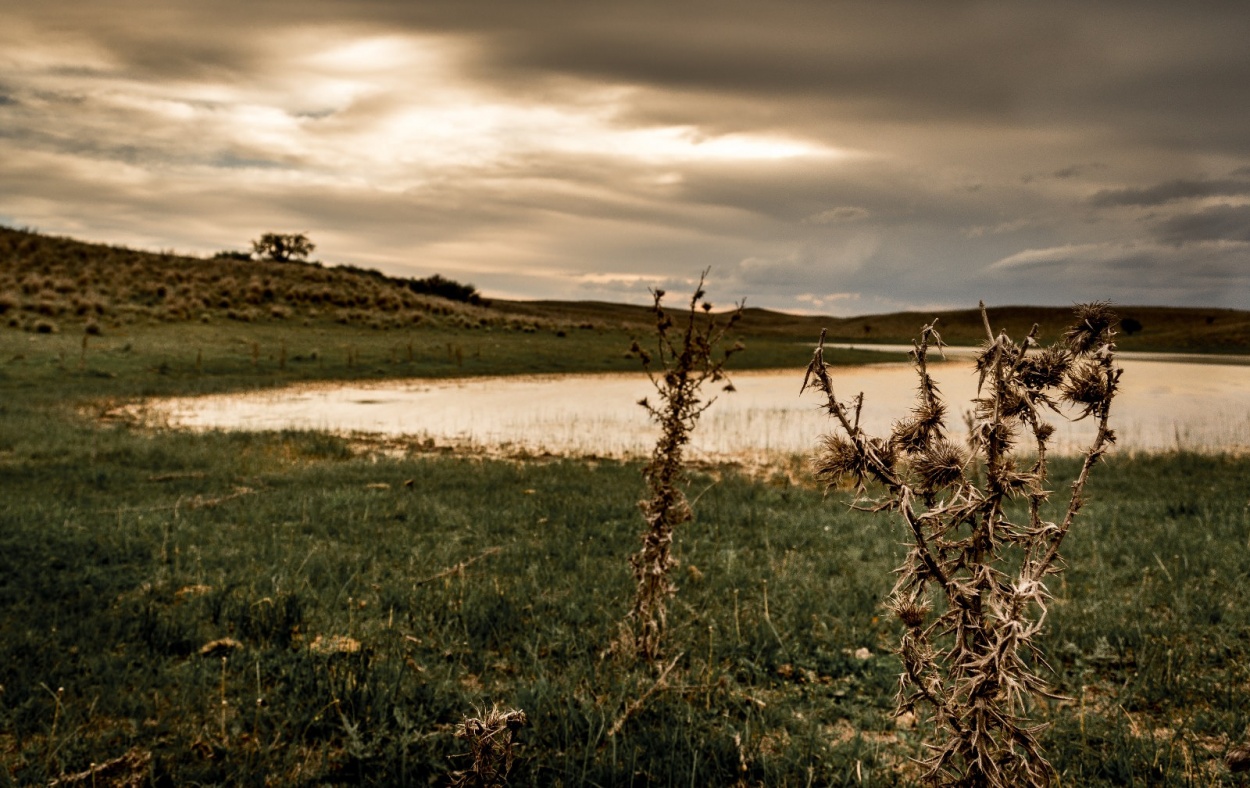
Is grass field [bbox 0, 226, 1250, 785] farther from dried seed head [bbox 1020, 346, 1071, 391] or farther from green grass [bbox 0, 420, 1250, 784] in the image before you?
dried seed head [bbox 1020, 346, 1071, 391]

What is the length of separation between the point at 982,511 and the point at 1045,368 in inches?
24.8

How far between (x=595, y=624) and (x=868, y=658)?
7.40 ft

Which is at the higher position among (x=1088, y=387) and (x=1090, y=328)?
(x=1090, y=328)

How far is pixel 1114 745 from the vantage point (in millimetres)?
4680

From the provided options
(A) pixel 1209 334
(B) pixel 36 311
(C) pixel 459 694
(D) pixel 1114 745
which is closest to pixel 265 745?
(C) pixel 459 694

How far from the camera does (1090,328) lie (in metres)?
2.30

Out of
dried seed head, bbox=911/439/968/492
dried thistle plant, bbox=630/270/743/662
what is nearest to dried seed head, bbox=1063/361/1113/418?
dried seed head, bbox=911/439/968/492

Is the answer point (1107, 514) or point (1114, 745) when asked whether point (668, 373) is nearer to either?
point (1114, 745)

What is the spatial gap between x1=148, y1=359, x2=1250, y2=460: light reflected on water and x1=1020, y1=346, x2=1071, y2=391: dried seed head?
579 inches

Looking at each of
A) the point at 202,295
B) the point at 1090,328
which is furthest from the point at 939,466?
the point at 202,295

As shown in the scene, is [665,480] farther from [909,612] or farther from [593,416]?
[593,416]

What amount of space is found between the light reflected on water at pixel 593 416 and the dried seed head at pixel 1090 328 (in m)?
14.9

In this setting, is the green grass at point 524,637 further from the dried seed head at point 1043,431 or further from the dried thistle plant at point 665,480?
the dried seed head at point 1043,431

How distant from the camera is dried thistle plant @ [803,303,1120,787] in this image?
6.57ft
